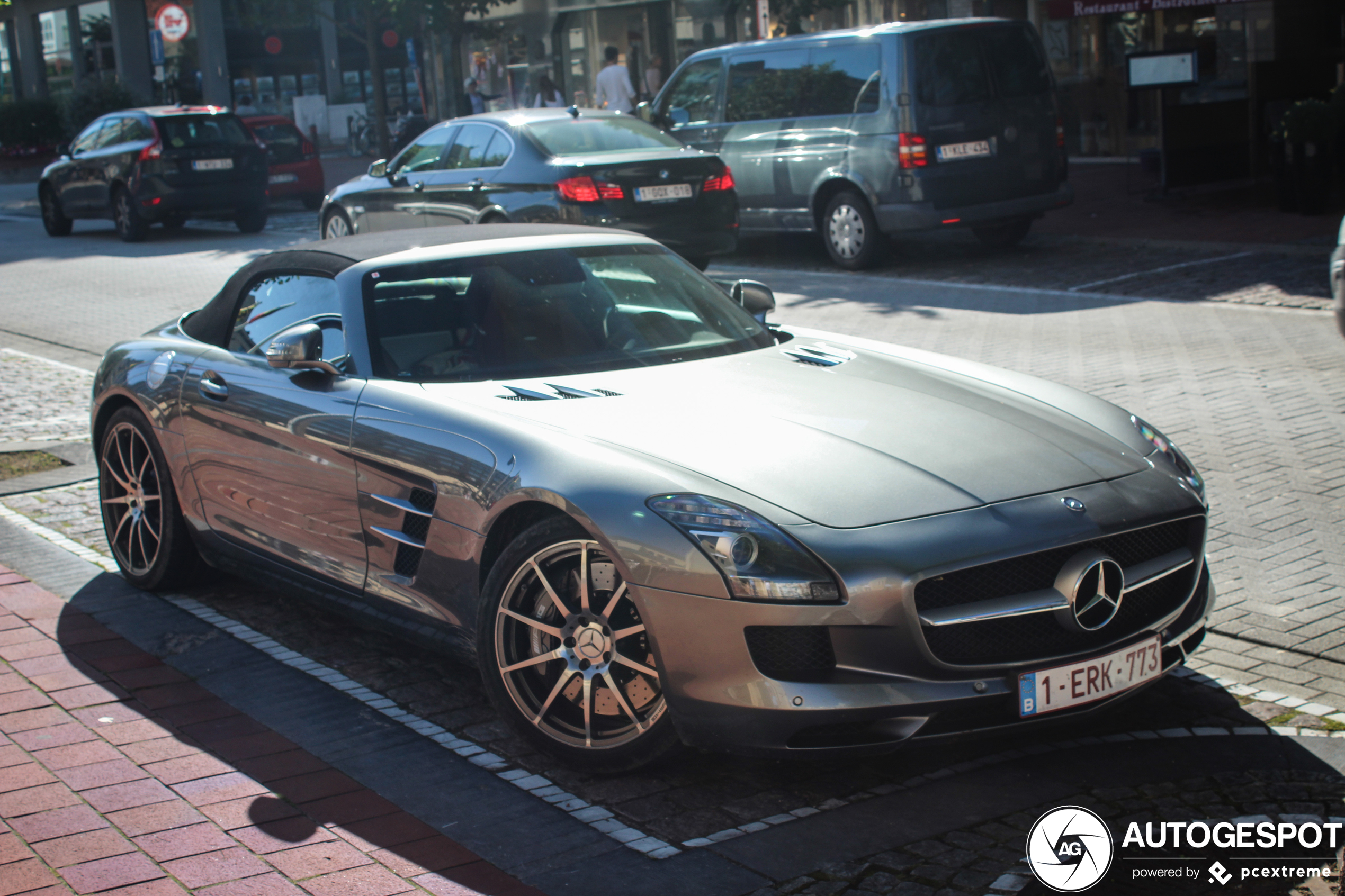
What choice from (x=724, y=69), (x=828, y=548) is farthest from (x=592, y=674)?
(x=724, y=69)

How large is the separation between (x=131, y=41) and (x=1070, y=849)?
4869cm

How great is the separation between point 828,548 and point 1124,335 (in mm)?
7158

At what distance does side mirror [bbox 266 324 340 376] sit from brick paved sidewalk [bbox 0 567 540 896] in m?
1.07

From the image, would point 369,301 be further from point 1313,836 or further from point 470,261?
point 1313,836

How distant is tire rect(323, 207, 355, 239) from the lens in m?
15.1

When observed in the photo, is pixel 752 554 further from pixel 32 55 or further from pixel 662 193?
pixel 32 55

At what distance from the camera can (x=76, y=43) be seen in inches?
1896

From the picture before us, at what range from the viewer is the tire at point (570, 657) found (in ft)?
12.1

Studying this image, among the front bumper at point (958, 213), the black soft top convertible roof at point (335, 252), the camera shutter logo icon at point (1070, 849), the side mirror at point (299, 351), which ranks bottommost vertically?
the camera shutter logo icon at point (1070, 849)

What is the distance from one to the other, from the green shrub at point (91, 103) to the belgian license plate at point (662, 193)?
27.3 meters

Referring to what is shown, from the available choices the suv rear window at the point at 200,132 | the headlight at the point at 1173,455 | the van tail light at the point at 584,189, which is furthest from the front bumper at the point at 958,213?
the suv rear window at the point at 200,132

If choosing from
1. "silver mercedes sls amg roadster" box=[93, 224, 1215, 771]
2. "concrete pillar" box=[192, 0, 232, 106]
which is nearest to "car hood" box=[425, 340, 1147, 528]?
"silver mercedes sls amg roadster" box=[93, 224, 1215, 771]

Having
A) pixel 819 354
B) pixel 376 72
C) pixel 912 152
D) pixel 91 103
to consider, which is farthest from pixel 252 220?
pixel 91 103

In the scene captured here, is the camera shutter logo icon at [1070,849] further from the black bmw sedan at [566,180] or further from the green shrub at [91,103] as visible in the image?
the green shrub at [91,103]
